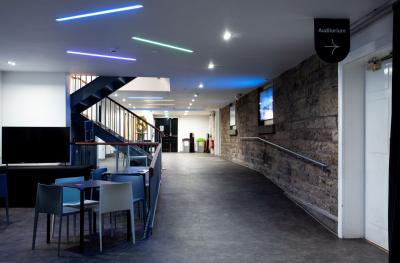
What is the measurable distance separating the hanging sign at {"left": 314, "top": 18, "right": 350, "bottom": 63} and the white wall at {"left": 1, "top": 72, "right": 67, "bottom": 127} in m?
6.00

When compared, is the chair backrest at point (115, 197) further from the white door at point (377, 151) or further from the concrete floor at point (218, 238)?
the white door at point (377, 151)

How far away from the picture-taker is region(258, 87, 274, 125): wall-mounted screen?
9152mm

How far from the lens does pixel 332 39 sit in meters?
4.34

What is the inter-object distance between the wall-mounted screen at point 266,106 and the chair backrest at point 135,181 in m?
4.42

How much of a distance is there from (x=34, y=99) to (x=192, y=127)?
18.6 m

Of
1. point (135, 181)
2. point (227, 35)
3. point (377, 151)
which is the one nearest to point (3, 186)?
point (135, 181)

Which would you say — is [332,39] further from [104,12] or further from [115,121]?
[115,121]

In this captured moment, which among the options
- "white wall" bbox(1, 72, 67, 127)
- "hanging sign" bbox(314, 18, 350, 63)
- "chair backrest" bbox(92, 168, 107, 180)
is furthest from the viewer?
"white wall" bbox(1, 72, 67, 127)

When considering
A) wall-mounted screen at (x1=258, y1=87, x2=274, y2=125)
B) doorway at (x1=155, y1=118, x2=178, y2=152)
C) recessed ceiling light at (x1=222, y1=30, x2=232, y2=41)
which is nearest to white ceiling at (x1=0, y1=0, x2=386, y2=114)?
recessed ceiling light at (x1=222, y1=30, x2=232, y2=41)

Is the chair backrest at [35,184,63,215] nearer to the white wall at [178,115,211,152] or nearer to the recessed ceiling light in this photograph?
the recessed ceiling light

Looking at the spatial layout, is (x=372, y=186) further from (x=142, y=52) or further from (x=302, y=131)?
(x=142, y=52)

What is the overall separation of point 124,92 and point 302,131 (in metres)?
7.60

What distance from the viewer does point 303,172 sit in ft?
21.9

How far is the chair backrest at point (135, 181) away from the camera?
5555mm
